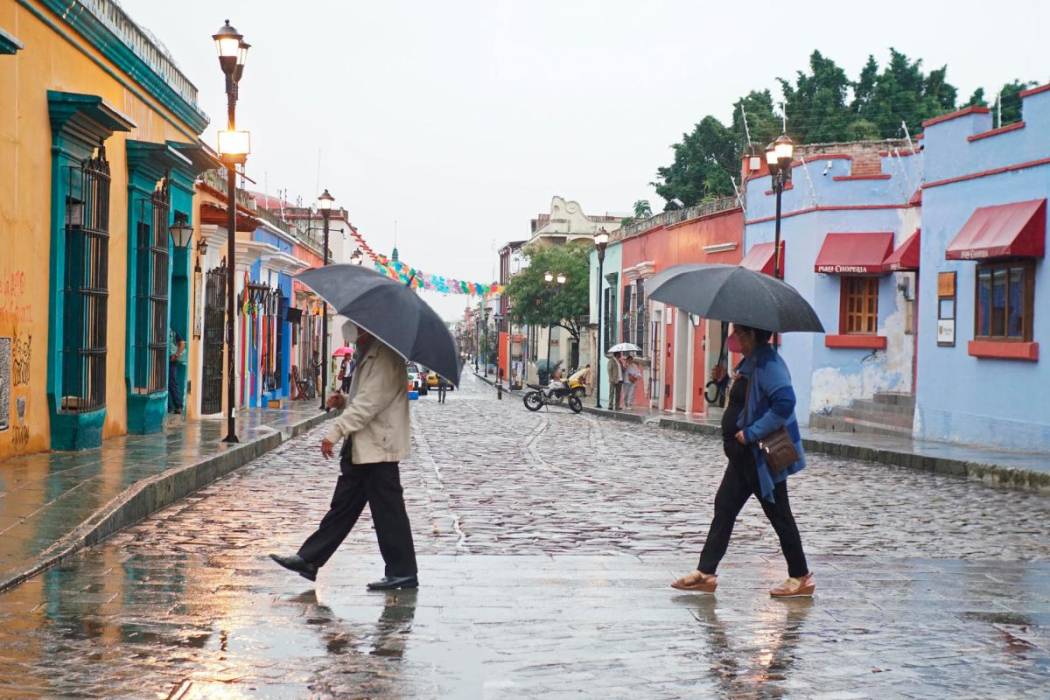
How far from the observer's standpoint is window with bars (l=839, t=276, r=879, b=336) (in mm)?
27844

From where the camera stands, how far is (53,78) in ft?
48.9

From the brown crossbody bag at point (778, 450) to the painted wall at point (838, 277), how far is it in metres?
19.7

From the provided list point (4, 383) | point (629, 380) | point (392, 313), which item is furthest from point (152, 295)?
point (629, 380)

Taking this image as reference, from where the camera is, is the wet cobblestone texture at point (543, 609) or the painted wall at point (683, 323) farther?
the painted wall at point (683, 323)

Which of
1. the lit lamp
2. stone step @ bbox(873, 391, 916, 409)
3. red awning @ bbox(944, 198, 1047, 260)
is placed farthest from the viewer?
stone step @ bbox(873, 391, 916, 409)

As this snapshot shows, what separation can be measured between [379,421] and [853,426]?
62.7 feet

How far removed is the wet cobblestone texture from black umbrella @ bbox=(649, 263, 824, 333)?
1.51m

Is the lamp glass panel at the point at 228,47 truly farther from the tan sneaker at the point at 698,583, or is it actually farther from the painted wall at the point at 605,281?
the painted wall at the point at 605,281

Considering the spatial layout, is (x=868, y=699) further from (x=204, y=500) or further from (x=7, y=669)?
(x=204, y=500)

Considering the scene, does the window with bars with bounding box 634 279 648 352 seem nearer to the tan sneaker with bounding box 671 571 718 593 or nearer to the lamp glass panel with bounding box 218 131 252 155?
the lamp glass panel with bounding box 218 131 252 155

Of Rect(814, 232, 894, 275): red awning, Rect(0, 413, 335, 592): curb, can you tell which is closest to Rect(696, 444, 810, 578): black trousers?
Rect(0, 413, 335, 592): curb

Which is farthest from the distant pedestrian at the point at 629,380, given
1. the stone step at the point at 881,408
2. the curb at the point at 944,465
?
the curb at the point at 944,465

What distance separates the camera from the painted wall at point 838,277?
89.9 ft

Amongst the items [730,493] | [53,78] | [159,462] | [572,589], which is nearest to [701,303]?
[730,493]
